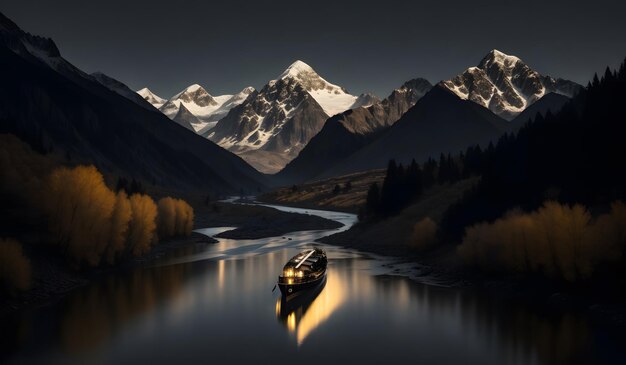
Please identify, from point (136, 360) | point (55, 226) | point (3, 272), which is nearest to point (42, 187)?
point (55, 226)

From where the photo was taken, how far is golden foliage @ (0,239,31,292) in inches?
2477

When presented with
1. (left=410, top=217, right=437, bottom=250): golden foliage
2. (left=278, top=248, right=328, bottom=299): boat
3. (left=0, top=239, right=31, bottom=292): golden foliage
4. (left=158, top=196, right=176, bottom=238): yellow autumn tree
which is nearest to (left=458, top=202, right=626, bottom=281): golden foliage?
(left=410, top=217, right=437, bottom=250): golden foliage

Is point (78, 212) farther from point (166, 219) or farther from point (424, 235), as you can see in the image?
point (424, 235)

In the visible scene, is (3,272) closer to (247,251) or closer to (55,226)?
(55,226)

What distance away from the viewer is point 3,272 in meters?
62.9

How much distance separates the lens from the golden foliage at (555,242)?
63906mm

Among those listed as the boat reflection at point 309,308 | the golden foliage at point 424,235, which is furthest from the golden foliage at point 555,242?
the boat reflection at point 309,308

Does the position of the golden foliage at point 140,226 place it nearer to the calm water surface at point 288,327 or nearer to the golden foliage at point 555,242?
the calm water surface at point 288,327

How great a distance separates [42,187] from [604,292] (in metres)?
80.2

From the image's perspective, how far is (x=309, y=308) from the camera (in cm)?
7275

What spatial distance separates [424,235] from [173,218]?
6299 centimetres

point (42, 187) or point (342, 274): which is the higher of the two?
point (42, 187)

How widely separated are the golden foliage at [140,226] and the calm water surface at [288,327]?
14668mm

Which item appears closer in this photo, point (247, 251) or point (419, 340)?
point (419, 340)
